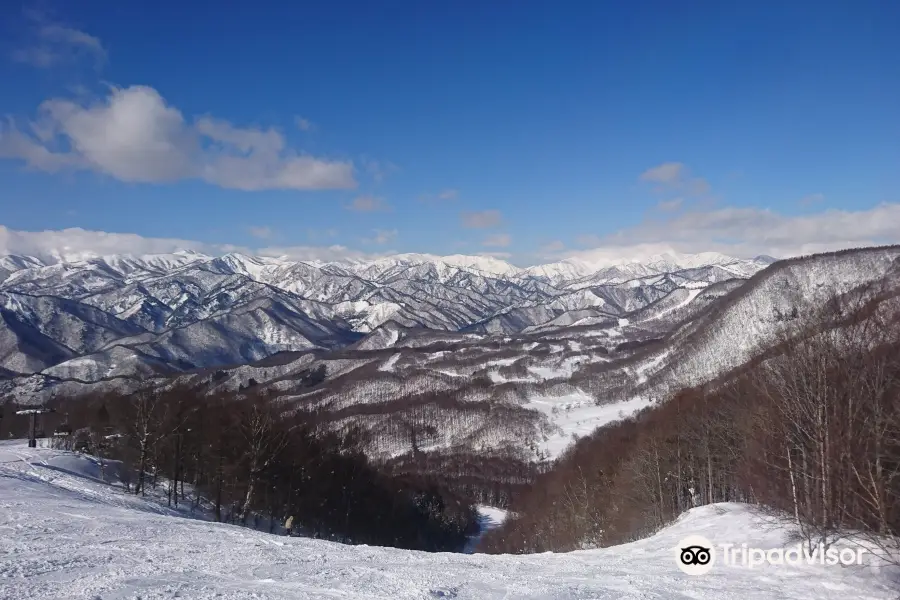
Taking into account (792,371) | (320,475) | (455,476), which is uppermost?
(792,371)

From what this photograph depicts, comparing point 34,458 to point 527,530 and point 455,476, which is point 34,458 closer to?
point 527,530

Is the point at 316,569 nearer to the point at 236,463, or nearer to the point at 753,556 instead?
the point at 753,556

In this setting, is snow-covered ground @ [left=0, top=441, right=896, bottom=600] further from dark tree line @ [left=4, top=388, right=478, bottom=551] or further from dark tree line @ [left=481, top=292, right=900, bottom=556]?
dark tree line @ [left=4, top=388, right=478, bottom=551]

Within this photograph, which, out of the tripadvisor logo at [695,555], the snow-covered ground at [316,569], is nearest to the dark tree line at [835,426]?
the snow-covered ground at [316,569]

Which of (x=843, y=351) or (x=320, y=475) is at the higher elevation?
(x=843, y=351)

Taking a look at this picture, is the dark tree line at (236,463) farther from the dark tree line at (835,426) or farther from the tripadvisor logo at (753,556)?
the dark tree line at (835,426)

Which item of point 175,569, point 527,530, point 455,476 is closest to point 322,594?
point 175,569

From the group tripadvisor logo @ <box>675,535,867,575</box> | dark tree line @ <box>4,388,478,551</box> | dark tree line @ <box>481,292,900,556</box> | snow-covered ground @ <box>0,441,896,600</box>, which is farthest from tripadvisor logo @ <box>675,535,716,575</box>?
dark tree line @ <box>4,388,478,551</box>

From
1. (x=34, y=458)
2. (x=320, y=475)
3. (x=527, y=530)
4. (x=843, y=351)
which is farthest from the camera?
(x=527, y=530)
